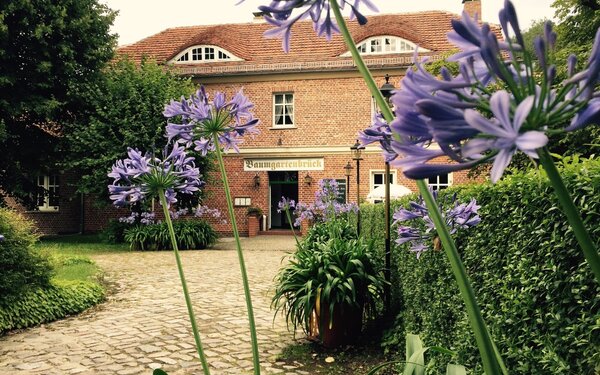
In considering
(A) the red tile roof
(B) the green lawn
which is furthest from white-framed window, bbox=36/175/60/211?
(A) the red tile roof

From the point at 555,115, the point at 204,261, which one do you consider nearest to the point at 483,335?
the point at 555,115

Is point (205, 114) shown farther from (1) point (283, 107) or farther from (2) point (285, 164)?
(1) point (283, 107)

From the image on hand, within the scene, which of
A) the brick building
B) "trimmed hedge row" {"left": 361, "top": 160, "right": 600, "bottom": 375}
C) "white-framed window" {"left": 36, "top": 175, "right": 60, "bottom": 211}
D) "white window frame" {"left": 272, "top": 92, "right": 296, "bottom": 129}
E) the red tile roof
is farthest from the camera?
"white-framed window" {"left": 36, "top": 175, "right": 60, "bottom": 211}

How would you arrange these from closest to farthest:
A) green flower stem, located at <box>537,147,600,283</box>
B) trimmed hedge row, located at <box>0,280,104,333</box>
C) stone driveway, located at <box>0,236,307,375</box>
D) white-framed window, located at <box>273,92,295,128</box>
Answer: green flower stem, located at <box>537,147,600,283</box>
stone driveway, located at <box>0,236,307,375</box>
trimmed hedge row, located at <box>0,280,104,333</box>
white-framed window, located at <box>273,92,295,128</box>

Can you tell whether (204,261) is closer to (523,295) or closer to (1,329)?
(1,329)

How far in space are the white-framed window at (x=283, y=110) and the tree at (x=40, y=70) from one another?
6946mm

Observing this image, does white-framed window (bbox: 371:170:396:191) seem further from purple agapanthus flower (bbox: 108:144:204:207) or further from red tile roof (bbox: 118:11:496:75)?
purple agapanthus flower (bbox: 108:144:204:207)

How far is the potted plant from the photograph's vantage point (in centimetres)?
544

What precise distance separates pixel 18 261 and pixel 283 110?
616 inches

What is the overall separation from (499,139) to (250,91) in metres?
21.7

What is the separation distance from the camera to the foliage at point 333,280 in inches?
214

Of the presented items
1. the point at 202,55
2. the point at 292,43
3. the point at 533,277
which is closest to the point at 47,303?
the point at 533,277

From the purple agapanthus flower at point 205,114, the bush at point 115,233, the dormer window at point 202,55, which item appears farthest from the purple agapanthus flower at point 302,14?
the dormer window at point 202,55

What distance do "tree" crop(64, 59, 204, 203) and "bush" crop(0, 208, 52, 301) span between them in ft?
30.7
